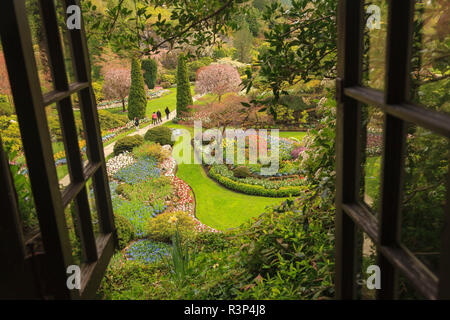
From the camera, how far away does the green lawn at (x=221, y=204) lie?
6.35m

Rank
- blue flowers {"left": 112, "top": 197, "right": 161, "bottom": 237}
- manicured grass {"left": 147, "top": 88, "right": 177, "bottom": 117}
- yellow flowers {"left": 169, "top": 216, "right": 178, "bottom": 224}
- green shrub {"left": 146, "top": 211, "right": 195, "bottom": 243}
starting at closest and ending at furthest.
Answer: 1. green shrub {"left": 146, "top": 211, "right": 195, "bottom": 243}
2. yellow flowers {"left": 169, "top": 216, "right": 178, "bottom": 224}
3. blue flowers {"left": 112, "top": 197, "right": 161, "bottom": 237}
4. manicured grass {"left": 147, "top": 88, "right": 177, "bottom": 117}

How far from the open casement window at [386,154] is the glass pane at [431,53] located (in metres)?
0.06

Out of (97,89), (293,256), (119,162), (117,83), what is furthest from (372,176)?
(117,83)

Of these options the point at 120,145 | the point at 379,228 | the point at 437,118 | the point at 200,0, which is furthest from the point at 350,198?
the point at 120,145

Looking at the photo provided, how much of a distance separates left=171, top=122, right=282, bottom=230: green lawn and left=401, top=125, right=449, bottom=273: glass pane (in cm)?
525

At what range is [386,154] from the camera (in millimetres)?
735

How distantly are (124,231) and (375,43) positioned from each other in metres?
5.03

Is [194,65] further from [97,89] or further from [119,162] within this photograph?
[119,162]

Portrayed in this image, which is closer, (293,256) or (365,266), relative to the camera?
(365,266)

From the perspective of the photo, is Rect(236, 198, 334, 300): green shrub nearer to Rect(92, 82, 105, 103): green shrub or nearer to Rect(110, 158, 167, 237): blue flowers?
Rect(110, 158, 167, 237): blue flowers

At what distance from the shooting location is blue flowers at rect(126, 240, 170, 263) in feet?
15.7

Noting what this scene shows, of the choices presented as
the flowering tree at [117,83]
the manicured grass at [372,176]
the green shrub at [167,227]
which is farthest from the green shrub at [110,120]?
the manicured grass at [372,176]

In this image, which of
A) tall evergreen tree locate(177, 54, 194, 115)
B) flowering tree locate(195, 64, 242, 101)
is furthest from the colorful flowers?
tall evergreen tree locate(177, 54, 194, 115)
